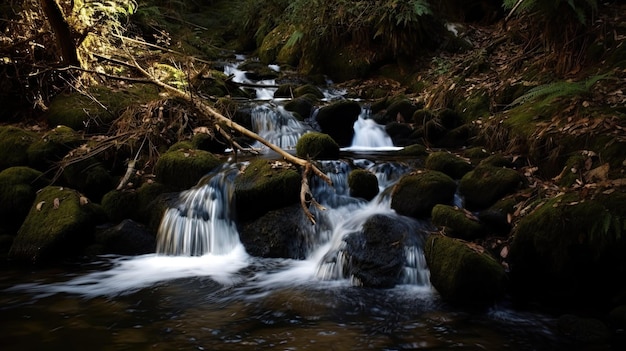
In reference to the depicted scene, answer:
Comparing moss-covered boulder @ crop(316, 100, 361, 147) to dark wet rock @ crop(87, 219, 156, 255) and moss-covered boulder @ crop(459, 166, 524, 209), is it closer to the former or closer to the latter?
moss-covered boulder @ crop(459, 166, 524, 209)

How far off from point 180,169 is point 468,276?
4519 mm

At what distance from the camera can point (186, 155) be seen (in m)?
6.99

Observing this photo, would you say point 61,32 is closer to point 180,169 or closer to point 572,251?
point 180,169

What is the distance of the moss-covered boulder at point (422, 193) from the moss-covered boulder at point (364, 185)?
50 cm

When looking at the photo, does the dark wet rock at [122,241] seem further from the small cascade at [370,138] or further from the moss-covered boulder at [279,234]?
the small cascade at [370,138]

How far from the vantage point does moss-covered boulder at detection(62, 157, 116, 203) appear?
22.2ft

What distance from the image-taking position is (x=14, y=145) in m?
7.07

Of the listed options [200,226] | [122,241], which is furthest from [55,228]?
[200,226]

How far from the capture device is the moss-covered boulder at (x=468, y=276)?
168 inches

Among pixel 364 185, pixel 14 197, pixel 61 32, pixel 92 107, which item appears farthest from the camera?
pixel 92 107

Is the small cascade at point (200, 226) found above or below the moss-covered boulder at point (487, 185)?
below

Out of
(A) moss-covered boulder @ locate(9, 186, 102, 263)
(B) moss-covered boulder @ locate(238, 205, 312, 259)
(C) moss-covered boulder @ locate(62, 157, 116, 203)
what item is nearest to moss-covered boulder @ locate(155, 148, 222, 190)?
(C) moss-covered boulder @ locate(62, 157, 116, 203)

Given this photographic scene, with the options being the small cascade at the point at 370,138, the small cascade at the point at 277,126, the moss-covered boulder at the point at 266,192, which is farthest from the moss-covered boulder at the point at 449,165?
the small cascade at the point at 277,126

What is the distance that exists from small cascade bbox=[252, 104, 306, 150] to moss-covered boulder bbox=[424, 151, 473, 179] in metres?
3.43
